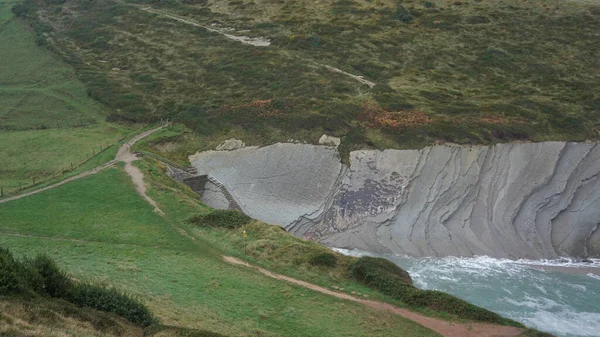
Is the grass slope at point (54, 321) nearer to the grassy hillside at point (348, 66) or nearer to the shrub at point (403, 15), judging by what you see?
the grassy hillside at point (348, 66)

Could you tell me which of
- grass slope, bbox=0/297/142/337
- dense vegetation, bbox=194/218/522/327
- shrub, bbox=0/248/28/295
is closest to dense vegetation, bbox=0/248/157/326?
shrub, bbox=0/248/28/295

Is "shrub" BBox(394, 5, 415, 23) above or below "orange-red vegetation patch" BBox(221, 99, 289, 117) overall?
above

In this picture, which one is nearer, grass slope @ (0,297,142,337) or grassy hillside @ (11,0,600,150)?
grass slope @ (0,297,142,337)

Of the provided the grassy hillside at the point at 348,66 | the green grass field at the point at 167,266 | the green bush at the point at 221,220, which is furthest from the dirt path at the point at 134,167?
the grassy hillside at the point at 348,66

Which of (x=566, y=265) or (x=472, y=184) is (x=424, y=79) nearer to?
(x=472, y=184)

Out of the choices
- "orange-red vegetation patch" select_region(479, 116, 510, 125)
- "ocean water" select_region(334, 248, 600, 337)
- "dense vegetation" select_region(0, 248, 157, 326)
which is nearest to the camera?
"dense vegetation" select_region(0, 248, 157, 326)

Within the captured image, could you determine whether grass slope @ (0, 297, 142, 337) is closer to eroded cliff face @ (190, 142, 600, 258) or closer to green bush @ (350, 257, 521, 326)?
green bush @ (350, 257, 521, 326)

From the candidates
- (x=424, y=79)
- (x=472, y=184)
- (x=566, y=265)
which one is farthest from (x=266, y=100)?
(x=566, y=265)
